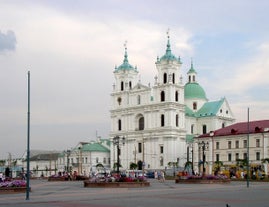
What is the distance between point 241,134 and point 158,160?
22987 millimetres

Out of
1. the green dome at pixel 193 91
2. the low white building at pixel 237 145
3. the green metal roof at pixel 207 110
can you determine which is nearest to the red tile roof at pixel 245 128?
the low white building at pixel 237 145

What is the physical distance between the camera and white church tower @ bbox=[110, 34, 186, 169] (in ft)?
380

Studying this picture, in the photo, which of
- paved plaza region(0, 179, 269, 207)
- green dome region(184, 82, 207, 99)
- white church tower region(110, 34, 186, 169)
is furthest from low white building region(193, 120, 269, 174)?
paved plaza region(0, 179, 269, 207)

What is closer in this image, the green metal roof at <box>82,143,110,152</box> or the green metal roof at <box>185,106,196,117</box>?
the green metal roof at <box>185,106,196,117</box>

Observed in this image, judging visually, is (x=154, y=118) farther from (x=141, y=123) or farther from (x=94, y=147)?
(x=94, y=147)

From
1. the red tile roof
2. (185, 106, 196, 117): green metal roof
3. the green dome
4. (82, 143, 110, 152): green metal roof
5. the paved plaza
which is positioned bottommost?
the paved plaza

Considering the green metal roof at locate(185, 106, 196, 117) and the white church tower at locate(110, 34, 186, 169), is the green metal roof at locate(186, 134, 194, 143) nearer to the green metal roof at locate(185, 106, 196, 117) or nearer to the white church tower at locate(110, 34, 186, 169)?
the white church tower at locate(110, 34, 186, 169)

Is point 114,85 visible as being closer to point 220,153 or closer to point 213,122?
point 213,122

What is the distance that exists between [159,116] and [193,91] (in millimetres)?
20810

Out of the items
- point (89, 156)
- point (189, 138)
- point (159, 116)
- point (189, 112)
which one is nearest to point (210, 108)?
point (189, 112)

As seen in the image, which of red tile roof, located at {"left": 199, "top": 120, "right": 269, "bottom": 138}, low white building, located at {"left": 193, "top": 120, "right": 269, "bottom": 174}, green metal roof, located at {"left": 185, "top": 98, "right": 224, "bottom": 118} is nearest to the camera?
low white building, located at {"left": 193, "top": 120, "right": 269, "bottom": 174}

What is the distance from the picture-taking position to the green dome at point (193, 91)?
5305 inches

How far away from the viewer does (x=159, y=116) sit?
118 m

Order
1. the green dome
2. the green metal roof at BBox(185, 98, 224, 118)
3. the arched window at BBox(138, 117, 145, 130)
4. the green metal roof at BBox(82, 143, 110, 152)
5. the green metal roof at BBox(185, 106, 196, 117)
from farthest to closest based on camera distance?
1. the green metal roof at BBox(82, 143, 110, 152)
2. the green dome
3. the green metal roof at BBox(185, 106, 196, 117)
4. the green metal roof at BBox(185, 98, 224, 118)
5. the arched window at BBox(138, 117, 145, 130)
